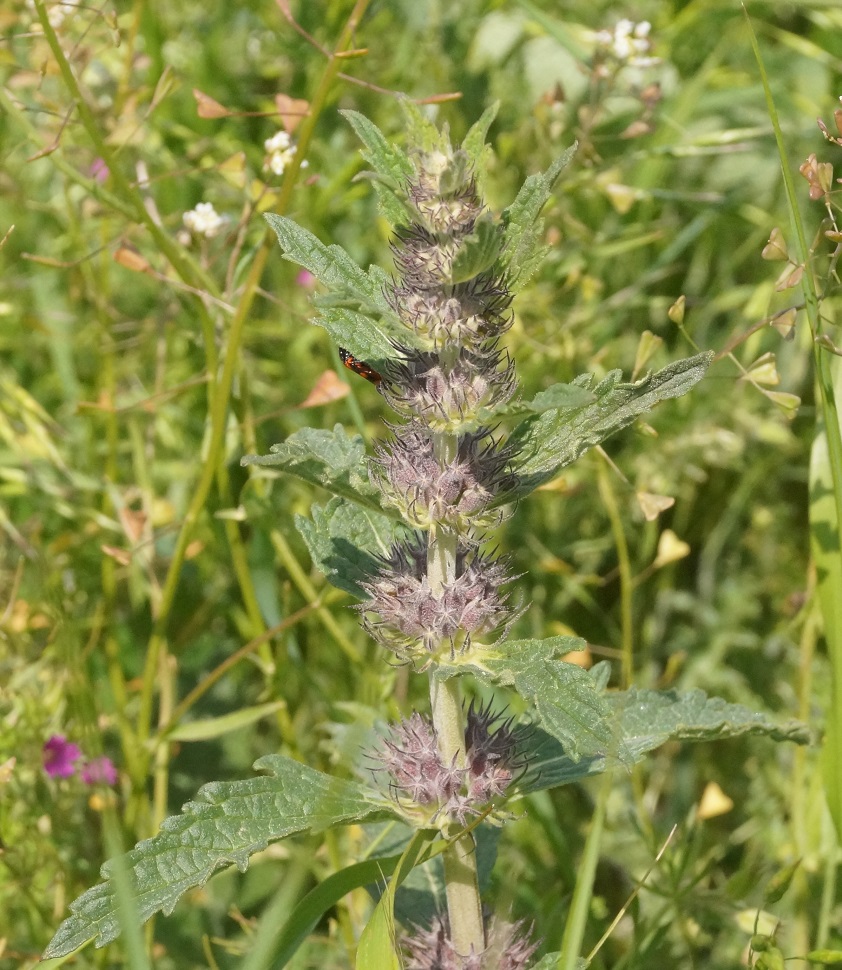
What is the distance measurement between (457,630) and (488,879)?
0.51m

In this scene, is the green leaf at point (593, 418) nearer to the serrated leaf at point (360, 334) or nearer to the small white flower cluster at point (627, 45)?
the serrated leaf at point (360, 334)

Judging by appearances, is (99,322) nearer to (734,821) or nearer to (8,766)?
(8,766)

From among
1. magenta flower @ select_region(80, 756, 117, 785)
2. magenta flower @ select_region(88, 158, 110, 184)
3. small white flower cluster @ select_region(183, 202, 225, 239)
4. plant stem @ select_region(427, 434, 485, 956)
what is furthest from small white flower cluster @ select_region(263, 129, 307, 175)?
magenta flower @ select_region(80, 756, 117, 785)

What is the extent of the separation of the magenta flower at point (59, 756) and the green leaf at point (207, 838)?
77 centimetres

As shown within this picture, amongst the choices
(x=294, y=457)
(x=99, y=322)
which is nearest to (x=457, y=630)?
(x=294, y=457)

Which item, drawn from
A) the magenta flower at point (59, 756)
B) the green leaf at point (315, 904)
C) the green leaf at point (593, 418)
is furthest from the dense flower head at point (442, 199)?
the magenta flower at point (59, 756)

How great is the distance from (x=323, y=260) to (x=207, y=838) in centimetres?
72

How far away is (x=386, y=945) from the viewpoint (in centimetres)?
130

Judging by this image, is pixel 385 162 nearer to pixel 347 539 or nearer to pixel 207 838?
pixel 347 539

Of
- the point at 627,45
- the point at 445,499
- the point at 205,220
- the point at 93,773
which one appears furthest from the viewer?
the point at 627,45

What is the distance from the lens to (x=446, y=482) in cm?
140

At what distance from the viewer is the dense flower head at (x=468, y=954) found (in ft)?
4.97

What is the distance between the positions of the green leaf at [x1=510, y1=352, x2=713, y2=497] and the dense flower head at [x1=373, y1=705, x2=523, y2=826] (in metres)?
0.35

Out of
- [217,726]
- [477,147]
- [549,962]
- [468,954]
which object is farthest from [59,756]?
[477,147]
